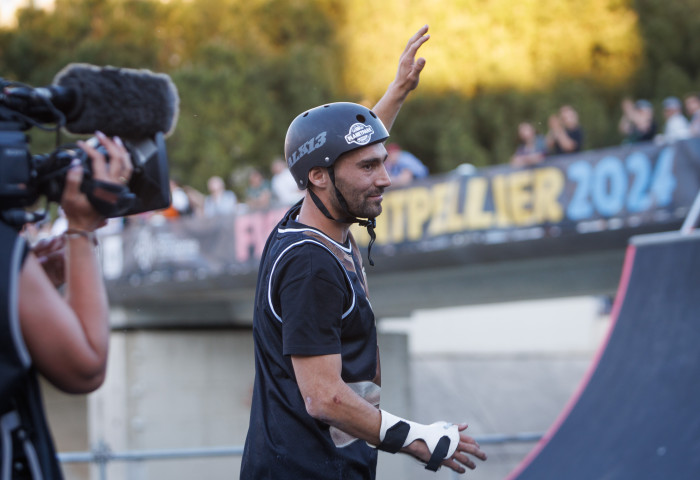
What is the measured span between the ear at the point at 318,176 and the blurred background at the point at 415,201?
475 cm

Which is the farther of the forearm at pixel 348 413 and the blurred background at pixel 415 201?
the blurred background at pixel 415 201

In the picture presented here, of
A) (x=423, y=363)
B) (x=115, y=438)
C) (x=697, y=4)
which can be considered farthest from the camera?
(x=697, y=4)

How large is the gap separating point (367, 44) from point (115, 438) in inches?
982

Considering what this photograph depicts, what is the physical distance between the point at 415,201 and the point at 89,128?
11.6 m

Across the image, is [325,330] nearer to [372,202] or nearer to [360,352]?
[360,352]

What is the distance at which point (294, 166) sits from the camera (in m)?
3.61

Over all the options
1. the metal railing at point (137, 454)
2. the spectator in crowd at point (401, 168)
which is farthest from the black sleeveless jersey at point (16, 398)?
the spectator in crowd at point (401, 168)

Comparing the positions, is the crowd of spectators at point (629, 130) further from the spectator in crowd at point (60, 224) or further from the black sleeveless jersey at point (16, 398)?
the black sleeveless jersey at point (16, 398)

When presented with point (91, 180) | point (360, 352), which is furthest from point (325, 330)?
point (91, 180)

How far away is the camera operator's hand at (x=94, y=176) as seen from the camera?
2594mm

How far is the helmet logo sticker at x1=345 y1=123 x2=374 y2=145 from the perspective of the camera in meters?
3.47

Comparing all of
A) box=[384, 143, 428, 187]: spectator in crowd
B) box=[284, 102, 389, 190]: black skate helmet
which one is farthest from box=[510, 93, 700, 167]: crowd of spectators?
box=[284, 102, 389, 190]: black skate helmet

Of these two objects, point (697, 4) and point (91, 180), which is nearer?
point (91, 180)

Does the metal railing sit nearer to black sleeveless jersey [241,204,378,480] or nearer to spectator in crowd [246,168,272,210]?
black sleeveless jersey [241,204,378,480]
